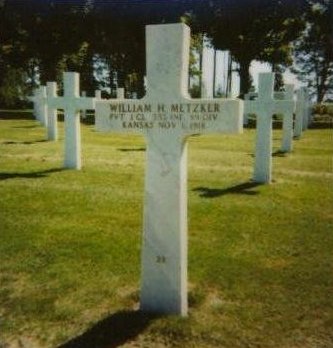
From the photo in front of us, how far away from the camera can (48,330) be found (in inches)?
184

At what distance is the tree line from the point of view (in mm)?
38250

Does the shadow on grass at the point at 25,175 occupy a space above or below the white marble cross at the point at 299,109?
below

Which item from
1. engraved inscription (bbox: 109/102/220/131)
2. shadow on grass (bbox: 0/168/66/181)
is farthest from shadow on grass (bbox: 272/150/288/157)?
engraved inscription (bbox: 109/102/220/131)

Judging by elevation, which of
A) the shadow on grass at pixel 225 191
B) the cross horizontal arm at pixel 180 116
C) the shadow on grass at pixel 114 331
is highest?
the cross horizontal arm at pixel 180 116

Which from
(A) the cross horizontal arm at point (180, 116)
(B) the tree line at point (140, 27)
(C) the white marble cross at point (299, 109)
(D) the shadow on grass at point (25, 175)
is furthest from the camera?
(B) the tree line at point (140, 27)

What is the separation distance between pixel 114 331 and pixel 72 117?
8726mm

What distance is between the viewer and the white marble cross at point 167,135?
466cm

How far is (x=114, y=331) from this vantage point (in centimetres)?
462

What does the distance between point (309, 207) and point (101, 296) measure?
15.9ft

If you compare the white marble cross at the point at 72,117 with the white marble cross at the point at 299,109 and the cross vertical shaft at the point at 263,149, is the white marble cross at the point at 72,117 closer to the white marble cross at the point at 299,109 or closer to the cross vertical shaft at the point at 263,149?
the cross vertical shaft at the point at 263,149

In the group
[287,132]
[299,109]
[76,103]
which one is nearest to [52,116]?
[76,103]

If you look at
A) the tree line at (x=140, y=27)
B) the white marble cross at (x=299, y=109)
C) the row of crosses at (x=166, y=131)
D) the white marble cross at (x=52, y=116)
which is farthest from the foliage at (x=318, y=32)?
→ the row of crosses at (x=166, y=131)

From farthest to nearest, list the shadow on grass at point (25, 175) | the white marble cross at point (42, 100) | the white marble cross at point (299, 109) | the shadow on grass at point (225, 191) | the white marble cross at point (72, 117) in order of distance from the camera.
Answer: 1. the white marble cross at point (299, 109)
2. the white marble cross at point (42, 100)
3. the white marble cross at point (72, 117)
4. the shadow on grass at point (25, 175)
5. the shadow on grass at point (225, 191)

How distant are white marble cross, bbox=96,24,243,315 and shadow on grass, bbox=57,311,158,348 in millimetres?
182
